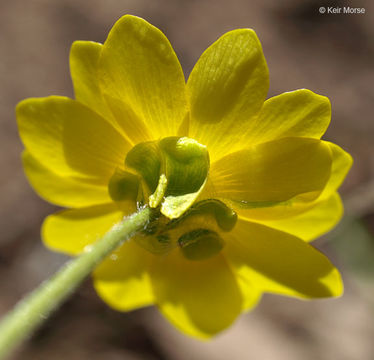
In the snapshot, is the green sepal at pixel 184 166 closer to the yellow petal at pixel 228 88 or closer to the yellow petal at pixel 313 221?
the yellow petal at pixel 228 88

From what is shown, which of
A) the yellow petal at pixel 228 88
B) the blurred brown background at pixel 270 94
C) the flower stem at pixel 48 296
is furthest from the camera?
the blurred brown background at pixel 270 94

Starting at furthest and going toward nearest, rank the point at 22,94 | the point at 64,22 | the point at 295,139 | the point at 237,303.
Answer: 1. the point at 64,22
2. the point at 22,94
3. the point at 237,303
4. the point at 295,139

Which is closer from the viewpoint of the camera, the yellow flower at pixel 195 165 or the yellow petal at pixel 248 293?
the yellow flower at pixel 195 165

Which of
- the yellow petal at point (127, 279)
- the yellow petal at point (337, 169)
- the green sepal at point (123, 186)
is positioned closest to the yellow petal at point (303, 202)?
the yellow petal at point (337, 169)

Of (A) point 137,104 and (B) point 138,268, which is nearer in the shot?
(A) point 137,104

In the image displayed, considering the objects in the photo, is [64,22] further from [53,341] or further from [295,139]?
[295,139]

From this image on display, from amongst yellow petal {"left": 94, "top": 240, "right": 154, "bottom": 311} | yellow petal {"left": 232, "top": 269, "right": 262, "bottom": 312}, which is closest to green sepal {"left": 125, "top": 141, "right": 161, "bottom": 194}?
yellow petal {"left": 94, "top": 240, "right": 154, "bottom": 311}

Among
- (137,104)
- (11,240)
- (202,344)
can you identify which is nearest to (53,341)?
(11,240)

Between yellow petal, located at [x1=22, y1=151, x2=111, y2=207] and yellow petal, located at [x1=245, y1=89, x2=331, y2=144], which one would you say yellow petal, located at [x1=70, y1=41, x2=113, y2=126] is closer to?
yellow petal, located at [x1=22, y1=151, x2=111, y2=207]
